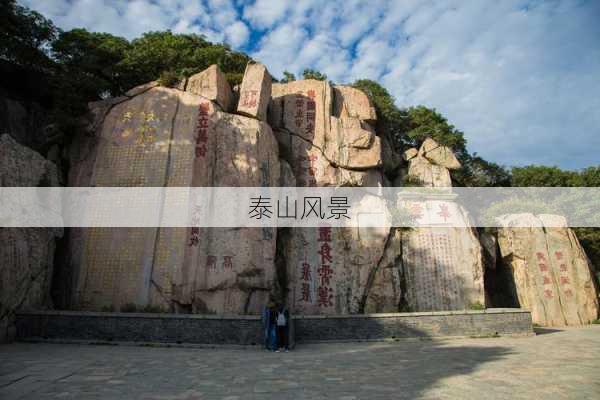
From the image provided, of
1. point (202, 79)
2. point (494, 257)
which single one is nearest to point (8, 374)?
point (202, 79)

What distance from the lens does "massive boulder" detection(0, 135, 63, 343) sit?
8.00 m

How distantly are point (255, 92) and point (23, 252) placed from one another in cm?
761

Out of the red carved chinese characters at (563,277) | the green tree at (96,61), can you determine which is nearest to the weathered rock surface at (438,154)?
the red carved chinese characters at (563,277)

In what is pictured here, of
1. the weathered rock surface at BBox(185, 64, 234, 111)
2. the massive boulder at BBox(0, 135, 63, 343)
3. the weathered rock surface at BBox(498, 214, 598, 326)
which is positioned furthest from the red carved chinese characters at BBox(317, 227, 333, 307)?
the massive boulder at BBox(0, 135, 63, 343)

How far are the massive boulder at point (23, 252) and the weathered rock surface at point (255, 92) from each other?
573 cm

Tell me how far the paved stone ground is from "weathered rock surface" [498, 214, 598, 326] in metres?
5.25

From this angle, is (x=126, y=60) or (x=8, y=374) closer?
(x=8, y=374)

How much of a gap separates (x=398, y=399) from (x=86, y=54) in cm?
1383

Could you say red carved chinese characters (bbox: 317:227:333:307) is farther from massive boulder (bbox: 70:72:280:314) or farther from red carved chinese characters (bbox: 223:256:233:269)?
red carved chinese characters (bbox: 223:256:233:269)

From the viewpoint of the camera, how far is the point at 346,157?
12.8m

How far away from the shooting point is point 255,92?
1183 cm


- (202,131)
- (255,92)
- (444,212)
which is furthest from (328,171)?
(202,131)

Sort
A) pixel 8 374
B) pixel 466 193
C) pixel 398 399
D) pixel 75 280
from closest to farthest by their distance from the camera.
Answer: pixel 398 399 < pixel 8 374 < pixel 75 280 < pixel 466 193

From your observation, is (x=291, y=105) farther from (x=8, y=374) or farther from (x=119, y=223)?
(x=8, y=374)
